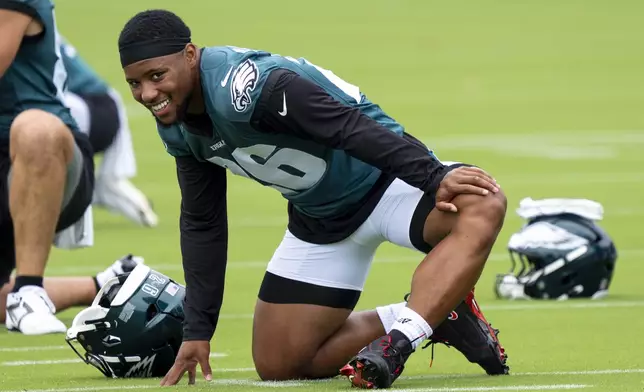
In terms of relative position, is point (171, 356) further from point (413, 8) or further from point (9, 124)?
point (413, 8)

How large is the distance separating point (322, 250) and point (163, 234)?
16.7 feet

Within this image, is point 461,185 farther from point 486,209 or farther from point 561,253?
point 561,253

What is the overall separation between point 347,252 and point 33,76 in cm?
206

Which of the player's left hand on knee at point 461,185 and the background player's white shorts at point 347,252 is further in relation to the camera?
the background player's white shorts at point 347,252

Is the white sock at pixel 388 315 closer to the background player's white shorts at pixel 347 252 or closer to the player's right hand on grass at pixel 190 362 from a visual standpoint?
the background player's white shorts at pixel 347 252

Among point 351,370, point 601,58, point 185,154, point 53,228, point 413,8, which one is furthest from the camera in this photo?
point 413,8

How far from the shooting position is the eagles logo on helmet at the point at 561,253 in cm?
805

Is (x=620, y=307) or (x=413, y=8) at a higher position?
(x=620, y=307)

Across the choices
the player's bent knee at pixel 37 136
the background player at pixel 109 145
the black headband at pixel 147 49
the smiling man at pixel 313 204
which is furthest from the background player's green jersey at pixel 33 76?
the background player at pixel 109 145

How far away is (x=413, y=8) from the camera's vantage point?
27.5 meters

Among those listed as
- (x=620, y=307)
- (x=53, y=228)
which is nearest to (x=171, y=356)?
(x=53, y=228)

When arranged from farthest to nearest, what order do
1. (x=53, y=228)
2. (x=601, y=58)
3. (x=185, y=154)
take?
1. (x=601, y=58)
2. (x=53, y=228)
3. (x=185, y=154)

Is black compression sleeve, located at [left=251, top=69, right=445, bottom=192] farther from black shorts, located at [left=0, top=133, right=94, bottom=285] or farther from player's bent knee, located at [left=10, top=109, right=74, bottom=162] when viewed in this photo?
black shorts, located at [left=0, top=133, right=94, bottom=285]

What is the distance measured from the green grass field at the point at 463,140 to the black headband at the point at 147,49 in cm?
110
